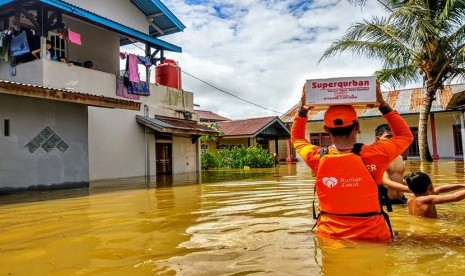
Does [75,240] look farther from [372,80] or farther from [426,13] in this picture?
[426,13]

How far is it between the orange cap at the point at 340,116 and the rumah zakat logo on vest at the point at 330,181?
436 millimetres

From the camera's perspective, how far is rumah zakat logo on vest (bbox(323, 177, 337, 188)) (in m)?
3.23

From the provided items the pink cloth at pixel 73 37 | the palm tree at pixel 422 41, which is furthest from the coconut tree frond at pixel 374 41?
the pink cloth at pixel 73 37

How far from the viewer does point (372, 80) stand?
295 cm

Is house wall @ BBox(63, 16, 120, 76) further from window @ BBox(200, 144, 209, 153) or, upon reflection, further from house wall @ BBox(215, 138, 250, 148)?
house wall @ BBox(215, 138, 250, 148)

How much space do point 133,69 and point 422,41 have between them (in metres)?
11.4

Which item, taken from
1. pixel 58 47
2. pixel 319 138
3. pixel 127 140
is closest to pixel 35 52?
pixel 58 47

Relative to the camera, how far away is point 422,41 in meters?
15.4

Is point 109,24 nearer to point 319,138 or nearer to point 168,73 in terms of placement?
point 168,73

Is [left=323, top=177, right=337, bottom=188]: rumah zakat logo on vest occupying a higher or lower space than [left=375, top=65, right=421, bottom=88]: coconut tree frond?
lower

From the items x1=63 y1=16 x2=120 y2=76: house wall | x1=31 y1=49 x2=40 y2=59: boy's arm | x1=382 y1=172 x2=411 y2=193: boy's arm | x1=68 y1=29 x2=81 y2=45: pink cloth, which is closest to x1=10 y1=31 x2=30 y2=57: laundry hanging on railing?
x1=31 y1=49 x2=40 y2=59: boy's arm

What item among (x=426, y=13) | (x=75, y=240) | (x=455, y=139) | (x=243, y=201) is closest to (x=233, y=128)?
(x=455, y=139)

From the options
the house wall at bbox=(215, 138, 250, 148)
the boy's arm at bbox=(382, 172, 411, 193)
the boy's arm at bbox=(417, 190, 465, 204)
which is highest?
the house wall at bbox=(215, 138, 250, 148)

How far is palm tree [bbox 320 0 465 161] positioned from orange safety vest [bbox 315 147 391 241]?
12.5 m
